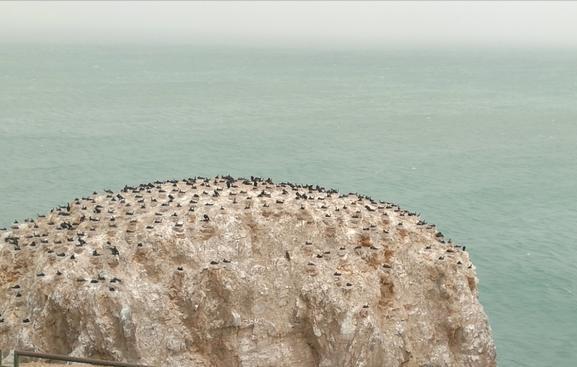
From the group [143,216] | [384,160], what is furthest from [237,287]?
[384,160]

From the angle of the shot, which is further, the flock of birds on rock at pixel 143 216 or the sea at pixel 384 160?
the sea at pixel 384 160

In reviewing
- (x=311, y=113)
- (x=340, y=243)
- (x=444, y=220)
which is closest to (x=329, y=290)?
(x=340, y=243)

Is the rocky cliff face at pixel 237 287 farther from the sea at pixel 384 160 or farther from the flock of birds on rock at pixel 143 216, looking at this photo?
the sea at pixel 384 160

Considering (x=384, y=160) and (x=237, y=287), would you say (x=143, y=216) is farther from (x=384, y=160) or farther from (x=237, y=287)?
(x=384, y=160)

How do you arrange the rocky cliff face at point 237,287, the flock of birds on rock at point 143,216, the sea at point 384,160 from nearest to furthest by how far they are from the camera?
the rocky cliff face at point 237,287 → the flock of birds on rock at point 143,216 → the sea at point 384,160

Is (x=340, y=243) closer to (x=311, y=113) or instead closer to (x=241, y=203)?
(x=241, y=203)

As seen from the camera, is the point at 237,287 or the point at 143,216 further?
the point at 143,216

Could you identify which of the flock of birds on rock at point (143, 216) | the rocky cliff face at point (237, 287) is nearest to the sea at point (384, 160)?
the rocky cliff face at point (237, 287)
